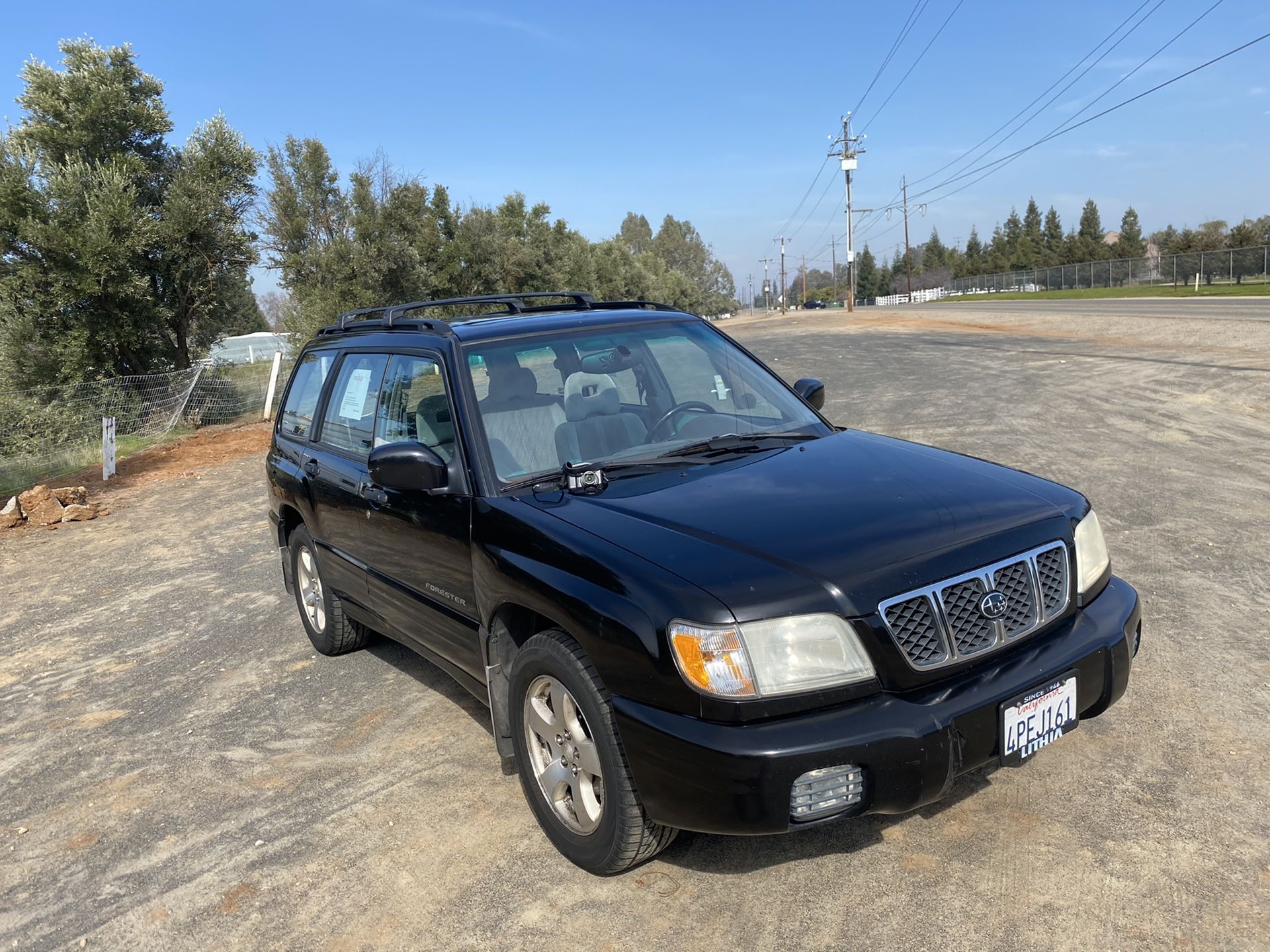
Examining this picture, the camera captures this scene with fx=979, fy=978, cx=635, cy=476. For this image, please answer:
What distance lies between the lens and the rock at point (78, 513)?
36.9 feet

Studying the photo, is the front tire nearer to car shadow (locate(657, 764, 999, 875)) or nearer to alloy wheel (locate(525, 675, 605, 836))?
alloy wheel (locate(525, 675, 605, 836))

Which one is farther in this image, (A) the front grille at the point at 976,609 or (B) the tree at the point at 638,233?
(B) the tree at the point at 638,233

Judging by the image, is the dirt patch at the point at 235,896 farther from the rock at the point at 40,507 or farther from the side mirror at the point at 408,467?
the rock at the point at 40,507

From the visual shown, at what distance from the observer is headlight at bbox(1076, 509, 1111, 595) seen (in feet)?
10.8

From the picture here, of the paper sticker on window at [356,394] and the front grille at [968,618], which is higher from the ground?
the paper sticker on window at [356,394]

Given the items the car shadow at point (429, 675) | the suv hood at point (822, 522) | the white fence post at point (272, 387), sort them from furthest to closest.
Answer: the white fence post at point (272, 387), the car shadow at point (429, 675), the suv hood at point (822, 522)

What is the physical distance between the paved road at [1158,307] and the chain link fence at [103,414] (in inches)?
960

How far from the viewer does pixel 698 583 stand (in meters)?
2.77

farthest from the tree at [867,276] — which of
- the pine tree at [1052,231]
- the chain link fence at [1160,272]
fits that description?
the chain link fence at [1160,272]

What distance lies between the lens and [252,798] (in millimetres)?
4027

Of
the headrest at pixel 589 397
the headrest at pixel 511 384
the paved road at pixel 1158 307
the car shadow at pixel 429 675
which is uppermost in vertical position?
the headrest at pixel 511 384

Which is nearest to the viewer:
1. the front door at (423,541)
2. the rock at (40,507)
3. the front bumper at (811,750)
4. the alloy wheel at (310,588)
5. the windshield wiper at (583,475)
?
the front bumper at (811,750)

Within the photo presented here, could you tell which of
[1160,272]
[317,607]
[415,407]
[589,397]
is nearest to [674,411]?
[589,397]

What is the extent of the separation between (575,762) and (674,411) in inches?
64.0
